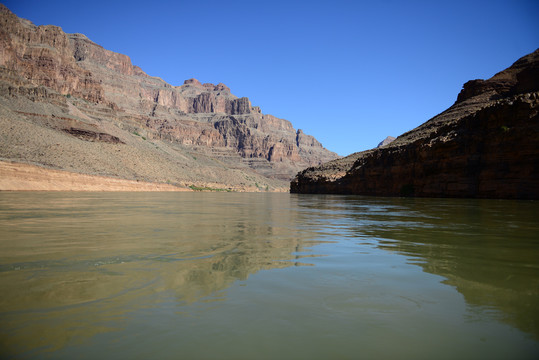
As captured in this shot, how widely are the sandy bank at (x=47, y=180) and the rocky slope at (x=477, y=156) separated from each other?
39.0m

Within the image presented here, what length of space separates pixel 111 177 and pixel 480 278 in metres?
55.7

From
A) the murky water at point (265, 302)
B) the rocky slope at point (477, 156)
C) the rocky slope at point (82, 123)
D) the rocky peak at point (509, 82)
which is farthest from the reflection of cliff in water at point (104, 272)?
the rocky peak at point (509, 82)

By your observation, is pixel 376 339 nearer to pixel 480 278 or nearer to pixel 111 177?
pixel 480 278

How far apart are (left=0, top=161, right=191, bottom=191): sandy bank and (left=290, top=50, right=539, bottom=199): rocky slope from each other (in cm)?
3904

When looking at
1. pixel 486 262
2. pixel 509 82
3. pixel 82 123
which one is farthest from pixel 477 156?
pixel 82 123

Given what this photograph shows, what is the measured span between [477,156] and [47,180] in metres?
48.4

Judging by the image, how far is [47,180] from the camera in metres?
40.6

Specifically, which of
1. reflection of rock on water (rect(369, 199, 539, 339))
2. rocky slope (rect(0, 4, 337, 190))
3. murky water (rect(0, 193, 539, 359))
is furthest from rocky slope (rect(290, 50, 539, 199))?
rocky slope (rect(0, 4, 337, 190))

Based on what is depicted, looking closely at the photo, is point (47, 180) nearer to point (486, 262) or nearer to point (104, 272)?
point (104, 272)

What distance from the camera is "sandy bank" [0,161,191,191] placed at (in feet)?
A: 120

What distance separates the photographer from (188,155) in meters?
116

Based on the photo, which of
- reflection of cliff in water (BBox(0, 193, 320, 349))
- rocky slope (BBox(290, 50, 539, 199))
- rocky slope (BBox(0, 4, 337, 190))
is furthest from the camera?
A: rocky slope (BBox(0, 4, 337, 190))

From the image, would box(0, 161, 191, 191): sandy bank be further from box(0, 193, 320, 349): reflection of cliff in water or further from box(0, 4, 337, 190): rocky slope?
box(0, 193, 320, 349): reflection of cliff in water

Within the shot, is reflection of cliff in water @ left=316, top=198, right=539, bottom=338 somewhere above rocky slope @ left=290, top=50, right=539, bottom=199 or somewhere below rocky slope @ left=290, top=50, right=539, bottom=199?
below
